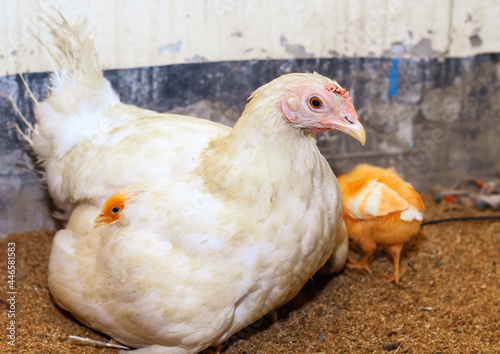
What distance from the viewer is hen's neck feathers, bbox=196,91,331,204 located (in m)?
2.27

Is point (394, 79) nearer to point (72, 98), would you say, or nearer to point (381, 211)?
point (381, 211)

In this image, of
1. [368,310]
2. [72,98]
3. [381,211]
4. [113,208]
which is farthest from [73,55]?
[368,310]

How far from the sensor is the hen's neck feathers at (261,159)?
227cm

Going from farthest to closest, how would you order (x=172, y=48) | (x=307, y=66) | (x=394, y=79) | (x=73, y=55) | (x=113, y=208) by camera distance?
1. (x=394, y=79)
2. (x=307, y=66)
3. (x=172, y=48)
4. (x=73, y=55)
5. (x=113, y=208)

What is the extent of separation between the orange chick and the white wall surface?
4.01 ft

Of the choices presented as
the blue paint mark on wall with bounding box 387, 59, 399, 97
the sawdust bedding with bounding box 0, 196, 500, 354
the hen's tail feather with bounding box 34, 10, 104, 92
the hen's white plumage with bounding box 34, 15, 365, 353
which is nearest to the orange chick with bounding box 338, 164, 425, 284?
the sawdust bedding with bounding box 0, 196, 500, 354

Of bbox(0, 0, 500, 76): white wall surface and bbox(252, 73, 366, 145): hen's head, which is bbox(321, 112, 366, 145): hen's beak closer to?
bbox(252, 73, 366, 145): hen's head

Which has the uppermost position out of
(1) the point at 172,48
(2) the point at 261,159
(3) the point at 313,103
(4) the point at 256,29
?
(4) the point at 256,29

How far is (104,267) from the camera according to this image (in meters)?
2.43

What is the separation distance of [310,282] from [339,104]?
4.95 feet

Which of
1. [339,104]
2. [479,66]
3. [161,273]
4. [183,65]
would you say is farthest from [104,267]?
[479,66]

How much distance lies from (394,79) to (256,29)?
1360 mm

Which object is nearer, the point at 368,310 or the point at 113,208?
the point at 113,208

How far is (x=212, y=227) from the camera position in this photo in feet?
7.47
